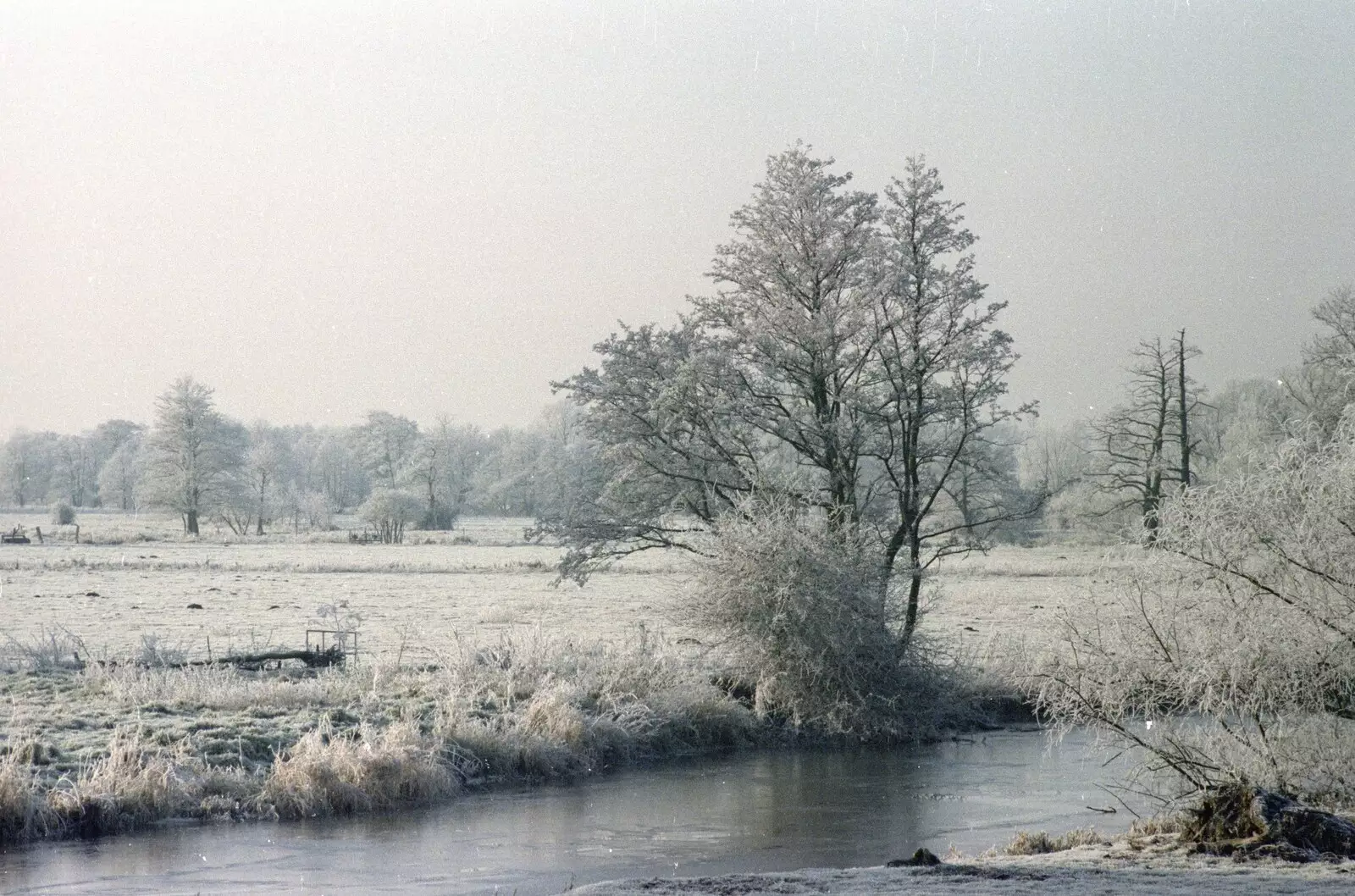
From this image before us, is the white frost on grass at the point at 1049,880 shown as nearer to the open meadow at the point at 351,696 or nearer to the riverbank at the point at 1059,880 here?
the riverbank at the point at 1059,880

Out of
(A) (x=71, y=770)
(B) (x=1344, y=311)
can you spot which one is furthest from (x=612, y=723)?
(B) (x=1344, y=311)

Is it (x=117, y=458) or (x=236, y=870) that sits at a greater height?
(x=117, y=458)

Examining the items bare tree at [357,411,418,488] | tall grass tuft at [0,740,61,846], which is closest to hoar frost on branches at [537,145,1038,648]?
tall grass tuft at [0,740,61,846]

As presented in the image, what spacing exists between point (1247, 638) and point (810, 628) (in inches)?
489

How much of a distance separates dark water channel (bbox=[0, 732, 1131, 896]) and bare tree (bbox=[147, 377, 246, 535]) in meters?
70.6

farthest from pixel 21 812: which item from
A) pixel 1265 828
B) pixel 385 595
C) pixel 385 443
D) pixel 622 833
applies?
pixel 385 443

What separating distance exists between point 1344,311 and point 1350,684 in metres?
32.7

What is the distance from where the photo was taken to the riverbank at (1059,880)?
35.4ft

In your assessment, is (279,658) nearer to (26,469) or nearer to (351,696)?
(351,696)

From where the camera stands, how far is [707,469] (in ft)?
103

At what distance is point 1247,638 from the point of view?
15.7 m

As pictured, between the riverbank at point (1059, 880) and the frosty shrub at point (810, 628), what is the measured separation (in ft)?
46.5

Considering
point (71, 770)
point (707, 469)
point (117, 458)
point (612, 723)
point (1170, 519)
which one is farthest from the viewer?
point (117, 458)

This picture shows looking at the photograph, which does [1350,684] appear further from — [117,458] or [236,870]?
[117,458]
